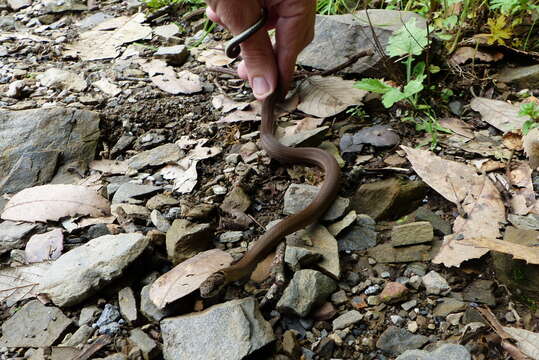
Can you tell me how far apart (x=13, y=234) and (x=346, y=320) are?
2080 mm

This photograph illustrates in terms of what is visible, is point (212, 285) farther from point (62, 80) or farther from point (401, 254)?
point (62, 80)

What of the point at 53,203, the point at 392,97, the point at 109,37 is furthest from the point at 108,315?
the point at 109,37

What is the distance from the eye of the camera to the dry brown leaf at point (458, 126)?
3420 mm

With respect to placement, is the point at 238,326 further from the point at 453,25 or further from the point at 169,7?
the point at 169,7

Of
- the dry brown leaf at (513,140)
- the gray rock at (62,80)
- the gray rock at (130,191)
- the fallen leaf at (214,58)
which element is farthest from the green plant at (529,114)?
the gray rock at (62,80)

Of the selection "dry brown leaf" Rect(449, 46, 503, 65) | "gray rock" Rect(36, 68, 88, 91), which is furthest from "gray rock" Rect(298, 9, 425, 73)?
"gray rock" Rect(36, 68, 88, 91)

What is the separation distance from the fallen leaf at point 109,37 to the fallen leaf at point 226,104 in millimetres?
1645

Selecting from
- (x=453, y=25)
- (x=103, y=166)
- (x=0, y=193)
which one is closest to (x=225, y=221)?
(x=103, y=166)

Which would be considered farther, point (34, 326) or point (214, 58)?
point (214, 58)

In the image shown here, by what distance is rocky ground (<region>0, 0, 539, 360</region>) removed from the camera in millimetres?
2332

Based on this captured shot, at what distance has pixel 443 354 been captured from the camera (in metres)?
2.07

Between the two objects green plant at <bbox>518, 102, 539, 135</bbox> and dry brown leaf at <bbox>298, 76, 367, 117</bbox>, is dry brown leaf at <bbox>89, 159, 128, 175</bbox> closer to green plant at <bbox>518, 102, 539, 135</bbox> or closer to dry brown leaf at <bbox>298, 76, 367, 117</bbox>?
dry brown leaf at <bbox>298, 76, 367, 117</bbox>

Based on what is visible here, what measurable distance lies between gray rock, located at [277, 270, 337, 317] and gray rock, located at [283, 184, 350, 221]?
0.52 meters

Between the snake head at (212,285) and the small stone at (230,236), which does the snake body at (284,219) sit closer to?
the snake head at (212,285)
